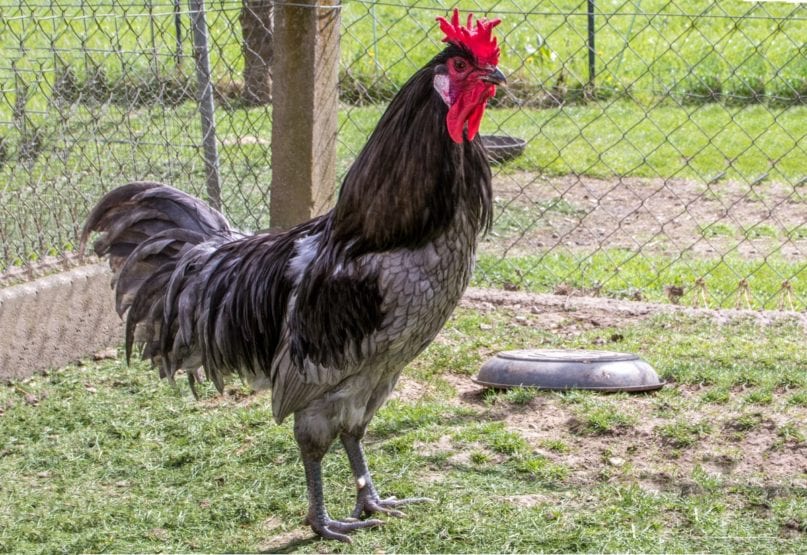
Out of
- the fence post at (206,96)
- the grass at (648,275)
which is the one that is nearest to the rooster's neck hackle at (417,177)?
the fence post at (206,96)

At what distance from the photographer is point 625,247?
23.6 feet

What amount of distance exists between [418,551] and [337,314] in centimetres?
92

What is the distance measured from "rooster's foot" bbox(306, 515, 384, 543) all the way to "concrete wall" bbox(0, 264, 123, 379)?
2.18 metres

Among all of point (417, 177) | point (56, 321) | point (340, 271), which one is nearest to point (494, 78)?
point (417, 177)

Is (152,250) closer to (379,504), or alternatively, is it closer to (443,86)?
(379,504)

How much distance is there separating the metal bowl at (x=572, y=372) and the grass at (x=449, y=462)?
0.22 ft

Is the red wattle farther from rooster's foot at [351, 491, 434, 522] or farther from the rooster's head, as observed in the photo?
rooster's foot at [351, 491, 434, 522]

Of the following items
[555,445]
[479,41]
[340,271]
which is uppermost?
[479,41]

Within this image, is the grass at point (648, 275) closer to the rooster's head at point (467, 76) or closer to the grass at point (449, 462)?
the grass at point (449, 462)

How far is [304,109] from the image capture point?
5.70m

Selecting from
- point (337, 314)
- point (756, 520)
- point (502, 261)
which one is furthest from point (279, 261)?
point (502, 261)

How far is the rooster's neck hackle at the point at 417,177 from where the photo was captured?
348 cm

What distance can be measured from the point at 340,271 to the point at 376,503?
3.32ft

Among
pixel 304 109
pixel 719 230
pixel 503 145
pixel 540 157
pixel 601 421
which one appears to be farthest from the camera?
pixel 540 157
